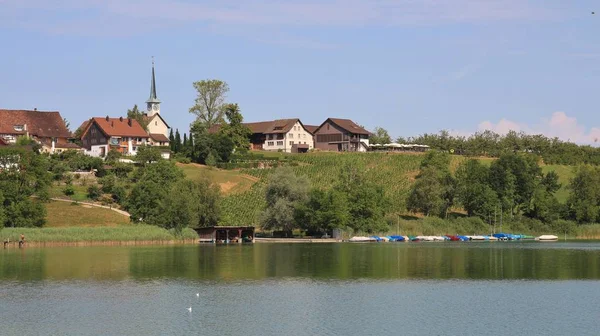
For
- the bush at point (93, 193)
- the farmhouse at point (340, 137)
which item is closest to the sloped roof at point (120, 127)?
the bush at point (93, 193)

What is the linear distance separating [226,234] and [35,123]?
209 ft

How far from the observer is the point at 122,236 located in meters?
103

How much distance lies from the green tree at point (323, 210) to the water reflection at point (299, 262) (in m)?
11.0

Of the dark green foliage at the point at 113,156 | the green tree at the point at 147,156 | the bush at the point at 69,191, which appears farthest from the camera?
the dark green foliage at the point at 113,156

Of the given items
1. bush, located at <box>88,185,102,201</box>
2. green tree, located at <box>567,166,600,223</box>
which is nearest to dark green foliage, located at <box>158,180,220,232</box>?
bush, located at <box>88,185,102,201</box>

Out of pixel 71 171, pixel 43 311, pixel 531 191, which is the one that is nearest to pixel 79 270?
pixel 43 311

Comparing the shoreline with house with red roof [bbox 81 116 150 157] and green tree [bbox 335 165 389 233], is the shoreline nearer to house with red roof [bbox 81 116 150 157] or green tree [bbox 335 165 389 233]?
green tree [bbox 335 165 389 233]

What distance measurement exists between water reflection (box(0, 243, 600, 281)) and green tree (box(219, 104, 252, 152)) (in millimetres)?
69892

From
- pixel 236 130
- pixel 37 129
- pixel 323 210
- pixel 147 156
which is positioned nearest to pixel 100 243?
pixel 323 210

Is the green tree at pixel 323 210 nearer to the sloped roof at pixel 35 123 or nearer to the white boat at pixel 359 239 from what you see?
the white boat at pixel 359 239

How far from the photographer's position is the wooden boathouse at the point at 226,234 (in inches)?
4412

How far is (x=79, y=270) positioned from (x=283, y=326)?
31591 mm

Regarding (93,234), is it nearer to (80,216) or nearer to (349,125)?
(80,216)

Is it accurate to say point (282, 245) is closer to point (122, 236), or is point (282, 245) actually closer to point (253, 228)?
point (253, 228)
